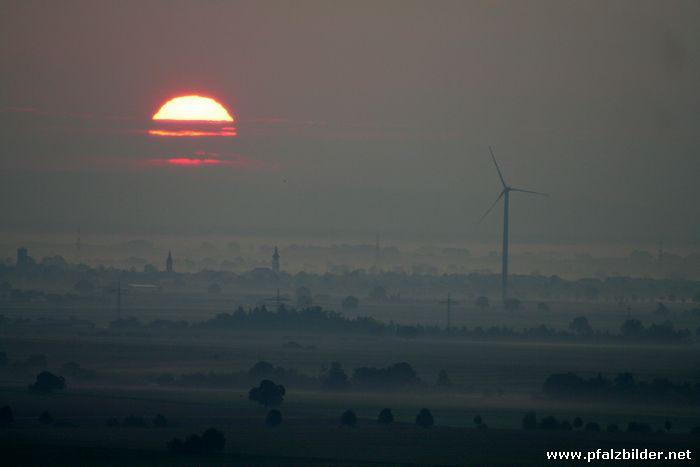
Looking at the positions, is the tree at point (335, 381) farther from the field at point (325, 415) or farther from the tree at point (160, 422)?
the tree at point (160, 422)

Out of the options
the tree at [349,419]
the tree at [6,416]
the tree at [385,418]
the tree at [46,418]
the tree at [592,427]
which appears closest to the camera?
the tree at [6,416]

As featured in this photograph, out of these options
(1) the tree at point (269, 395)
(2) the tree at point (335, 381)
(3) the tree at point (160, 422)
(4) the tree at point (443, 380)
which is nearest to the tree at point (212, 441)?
(3) the tree at point (160, 422)

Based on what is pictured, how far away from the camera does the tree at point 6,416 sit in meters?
94.9

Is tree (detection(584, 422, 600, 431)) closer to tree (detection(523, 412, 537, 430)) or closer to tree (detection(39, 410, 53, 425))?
tree (detection(523, 412, 537, 430))

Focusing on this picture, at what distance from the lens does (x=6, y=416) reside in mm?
96125

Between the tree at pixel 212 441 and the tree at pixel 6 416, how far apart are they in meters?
16.3

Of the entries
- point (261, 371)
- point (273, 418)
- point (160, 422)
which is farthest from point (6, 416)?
point (261, 371)

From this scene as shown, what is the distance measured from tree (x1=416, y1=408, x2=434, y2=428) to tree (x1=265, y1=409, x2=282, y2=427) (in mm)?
10015

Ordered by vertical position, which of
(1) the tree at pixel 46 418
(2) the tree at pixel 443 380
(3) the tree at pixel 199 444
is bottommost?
(3) the tree at pixel 199 444

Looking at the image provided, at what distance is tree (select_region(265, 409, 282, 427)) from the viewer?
98.6 m

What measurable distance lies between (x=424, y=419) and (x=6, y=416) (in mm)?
29391

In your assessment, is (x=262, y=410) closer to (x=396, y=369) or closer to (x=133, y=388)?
(x=133, y=388)

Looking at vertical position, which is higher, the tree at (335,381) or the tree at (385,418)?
the tree at (335,381)

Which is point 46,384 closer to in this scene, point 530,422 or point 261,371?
point 261,371
